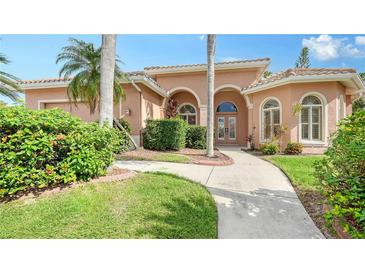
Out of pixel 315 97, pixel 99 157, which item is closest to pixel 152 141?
pixel 99 157

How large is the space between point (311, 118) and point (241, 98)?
6468 millimetres

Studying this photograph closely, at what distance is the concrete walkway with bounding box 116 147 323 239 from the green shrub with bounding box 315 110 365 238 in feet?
2.35

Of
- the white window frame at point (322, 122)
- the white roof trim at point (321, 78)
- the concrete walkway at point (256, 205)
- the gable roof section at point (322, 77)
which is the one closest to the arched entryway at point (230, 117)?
the gable roof section at point (322, 77)

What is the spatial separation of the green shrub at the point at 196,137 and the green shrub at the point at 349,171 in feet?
31.4

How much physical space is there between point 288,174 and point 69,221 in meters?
6.29

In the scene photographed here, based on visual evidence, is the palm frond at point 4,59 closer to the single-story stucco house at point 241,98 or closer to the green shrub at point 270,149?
the single-story stucco house at point 241,98

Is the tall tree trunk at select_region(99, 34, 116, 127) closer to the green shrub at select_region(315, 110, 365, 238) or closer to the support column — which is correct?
the green shrub at select_region(315, 110, 365, 238)

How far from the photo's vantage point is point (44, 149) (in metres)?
3.81

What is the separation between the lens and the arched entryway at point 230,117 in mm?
16719

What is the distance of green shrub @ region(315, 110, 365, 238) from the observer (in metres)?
2.56

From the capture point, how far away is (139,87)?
458 inches

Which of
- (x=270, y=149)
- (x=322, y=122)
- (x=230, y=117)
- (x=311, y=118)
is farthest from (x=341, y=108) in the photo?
(x=230, y=117)

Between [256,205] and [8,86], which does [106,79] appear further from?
[8,86]

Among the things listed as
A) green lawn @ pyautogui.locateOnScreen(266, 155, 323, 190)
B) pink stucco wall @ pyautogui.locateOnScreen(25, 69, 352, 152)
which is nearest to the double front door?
pink stucco wall @ pyautogui.locateOnScreen(25, 69, 352, 152)
